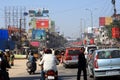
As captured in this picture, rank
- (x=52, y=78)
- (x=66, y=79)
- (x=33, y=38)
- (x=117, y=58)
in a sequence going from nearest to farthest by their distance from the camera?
(x=52, y=78), (x=117, y=58), (x=66, y=79), (x=33, y=38)

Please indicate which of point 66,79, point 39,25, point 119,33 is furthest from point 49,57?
point 39,25

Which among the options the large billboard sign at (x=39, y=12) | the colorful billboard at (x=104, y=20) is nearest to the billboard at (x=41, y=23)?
the large billboard sign at (x=39, y=12)

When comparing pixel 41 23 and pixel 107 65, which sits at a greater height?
pixel 41 23

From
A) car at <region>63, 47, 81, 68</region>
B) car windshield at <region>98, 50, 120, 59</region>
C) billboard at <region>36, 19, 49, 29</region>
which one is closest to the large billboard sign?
billboard at <region>36, 19, 49, 29</region>

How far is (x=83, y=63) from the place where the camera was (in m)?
21.5

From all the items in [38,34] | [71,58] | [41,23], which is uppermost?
[41,23]

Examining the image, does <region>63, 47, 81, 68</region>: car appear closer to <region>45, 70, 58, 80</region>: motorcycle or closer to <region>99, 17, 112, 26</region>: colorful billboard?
<region>45, 70, 58, 80</region>: motorcycle

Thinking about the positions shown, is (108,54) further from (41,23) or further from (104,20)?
(104,20)

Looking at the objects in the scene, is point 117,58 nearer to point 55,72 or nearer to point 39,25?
point 55,72

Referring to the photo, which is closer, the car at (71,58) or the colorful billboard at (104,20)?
the car at (71,58)

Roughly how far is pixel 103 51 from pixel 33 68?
36.9 ft

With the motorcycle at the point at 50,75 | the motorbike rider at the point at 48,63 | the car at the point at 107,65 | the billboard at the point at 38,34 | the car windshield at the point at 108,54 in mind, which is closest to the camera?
the motorcycle at the point at 50,75

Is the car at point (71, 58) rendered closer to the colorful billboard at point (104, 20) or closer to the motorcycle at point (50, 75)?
the motorcycle at point (50, 75)

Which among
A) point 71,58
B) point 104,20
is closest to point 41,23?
point 104,20
